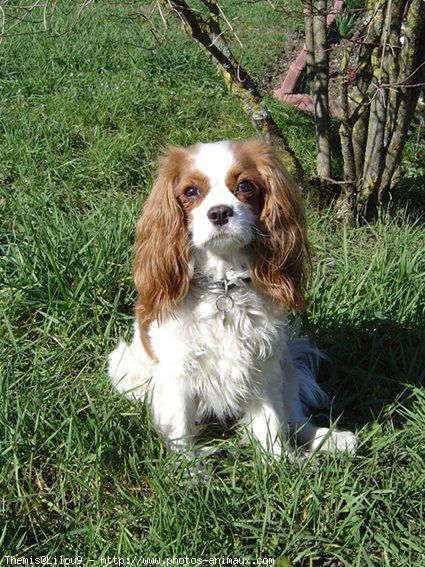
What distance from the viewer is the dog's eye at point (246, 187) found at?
7.43 feet

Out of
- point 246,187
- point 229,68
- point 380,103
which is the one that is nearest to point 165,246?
point 246,187

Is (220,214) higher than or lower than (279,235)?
higher

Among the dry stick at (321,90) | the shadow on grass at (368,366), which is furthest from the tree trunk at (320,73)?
the shadow on grass at (368,366)

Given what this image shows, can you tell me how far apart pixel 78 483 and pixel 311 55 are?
2.69 m

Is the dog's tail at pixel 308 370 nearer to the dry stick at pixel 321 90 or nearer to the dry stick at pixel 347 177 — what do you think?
the dry stick at pixel 347 177

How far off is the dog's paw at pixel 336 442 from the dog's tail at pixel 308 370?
21 cm

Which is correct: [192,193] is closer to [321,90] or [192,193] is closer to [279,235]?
[279,235]

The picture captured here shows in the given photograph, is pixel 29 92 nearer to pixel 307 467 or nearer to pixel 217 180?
pixel 217 180

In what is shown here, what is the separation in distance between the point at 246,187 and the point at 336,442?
1040 millimetres

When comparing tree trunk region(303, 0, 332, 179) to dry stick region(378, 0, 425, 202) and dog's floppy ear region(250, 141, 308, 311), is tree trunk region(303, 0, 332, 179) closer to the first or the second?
dry stick region(378, 0, 425, 202)

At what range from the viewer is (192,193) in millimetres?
2293

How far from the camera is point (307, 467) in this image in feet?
7.89

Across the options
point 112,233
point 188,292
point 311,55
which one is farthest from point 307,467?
point 311,55

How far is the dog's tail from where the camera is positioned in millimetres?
2943
